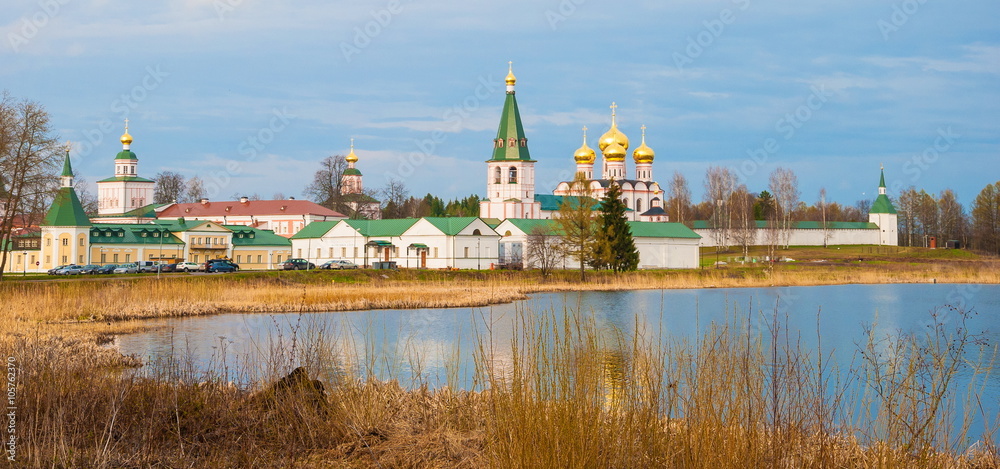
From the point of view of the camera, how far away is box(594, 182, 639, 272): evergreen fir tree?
178 ft

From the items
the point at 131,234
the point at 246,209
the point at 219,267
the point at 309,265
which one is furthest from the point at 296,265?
the point at 246,209

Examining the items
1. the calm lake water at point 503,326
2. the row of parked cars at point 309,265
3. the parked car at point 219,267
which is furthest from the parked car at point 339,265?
the calm lake water at point 503,326

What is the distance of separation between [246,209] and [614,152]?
126 feet

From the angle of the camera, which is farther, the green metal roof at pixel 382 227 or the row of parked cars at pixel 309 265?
the green metal roof at pixel 382 227

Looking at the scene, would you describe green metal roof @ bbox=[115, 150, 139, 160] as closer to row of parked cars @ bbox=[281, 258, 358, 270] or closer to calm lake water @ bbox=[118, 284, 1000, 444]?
row of parked cars @ bbox=[281, 258, 358, 270]

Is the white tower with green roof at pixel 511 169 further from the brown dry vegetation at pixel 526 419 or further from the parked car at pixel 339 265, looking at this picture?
the brown dry vegetation at pixel 526 419

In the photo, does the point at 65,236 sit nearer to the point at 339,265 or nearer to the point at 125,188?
the point at 339,265

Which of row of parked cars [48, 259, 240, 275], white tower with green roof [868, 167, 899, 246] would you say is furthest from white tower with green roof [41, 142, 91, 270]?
white tower with green roof [868, 167, 899, 246]

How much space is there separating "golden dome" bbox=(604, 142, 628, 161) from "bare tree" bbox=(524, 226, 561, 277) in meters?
29.2

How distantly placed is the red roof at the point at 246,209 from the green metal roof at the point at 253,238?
1745 centimetres

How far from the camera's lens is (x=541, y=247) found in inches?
2430

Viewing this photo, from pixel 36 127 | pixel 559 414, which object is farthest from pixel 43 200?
pixel 559 414

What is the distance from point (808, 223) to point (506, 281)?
56.3 metres

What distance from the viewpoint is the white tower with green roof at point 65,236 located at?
59125mm
